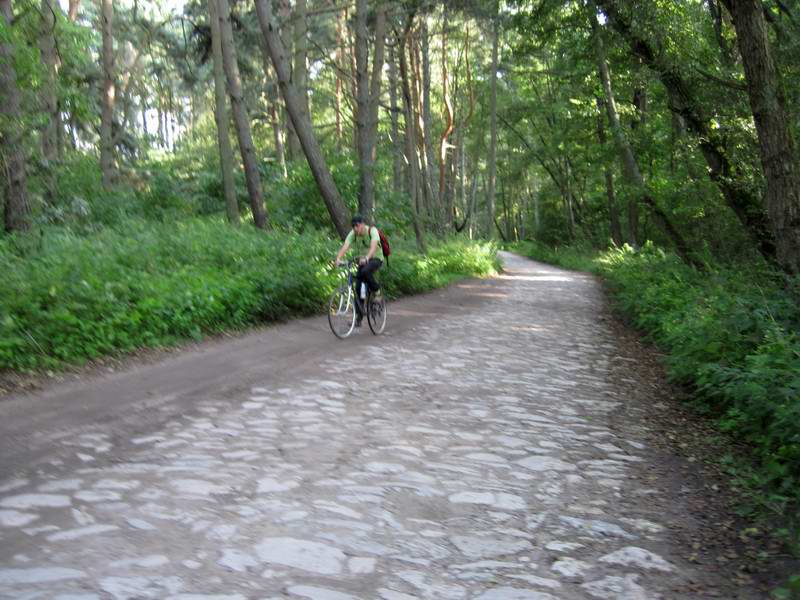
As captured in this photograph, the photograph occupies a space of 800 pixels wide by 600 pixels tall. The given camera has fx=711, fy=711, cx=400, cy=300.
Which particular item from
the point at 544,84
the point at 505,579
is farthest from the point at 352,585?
the point at 544,84

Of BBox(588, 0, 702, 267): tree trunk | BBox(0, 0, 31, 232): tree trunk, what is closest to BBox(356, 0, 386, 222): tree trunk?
BBox(588, 0, 702, 267): tree trunk

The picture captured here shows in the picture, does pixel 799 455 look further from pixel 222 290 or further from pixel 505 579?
pixel 222 290

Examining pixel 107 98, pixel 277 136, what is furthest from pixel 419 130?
pixel 107 98

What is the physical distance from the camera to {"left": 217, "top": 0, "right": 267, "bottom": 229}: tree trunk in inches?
724

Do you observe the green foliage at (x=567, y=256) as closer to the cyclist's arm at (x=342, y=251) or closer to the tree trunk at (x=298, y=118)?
the tree trunk at (x=298, y=118)

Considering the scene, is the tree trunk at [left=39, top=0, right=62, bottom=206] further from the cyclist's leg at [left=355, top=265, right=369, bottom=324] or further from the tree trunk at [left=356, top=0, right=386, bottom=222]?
the cyclist's leg at [left=355, top=265, right=369, bottom=324]

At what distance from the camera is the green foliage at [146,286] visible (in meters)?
8.59

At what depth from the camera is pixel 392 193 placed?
82.7 feet

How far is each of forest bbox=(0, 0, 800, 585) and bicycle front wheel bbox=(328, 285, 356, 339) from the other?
1.61 metres

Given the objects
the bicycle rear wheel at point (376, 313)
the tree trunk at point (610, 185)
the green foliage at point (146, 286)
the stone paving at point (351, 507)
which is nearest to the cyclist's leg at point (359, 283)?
the bicycle rear wheel at point (376, 313)

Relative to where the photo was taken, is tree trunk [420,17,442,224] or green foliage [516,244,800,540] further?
tree trunk [420,17,442,224]

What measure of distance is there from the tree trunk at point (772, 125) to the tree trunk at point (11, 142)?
491 inches

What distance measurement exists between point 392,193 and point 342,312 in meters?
14.1

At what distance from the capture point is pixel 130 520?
13.6ft
